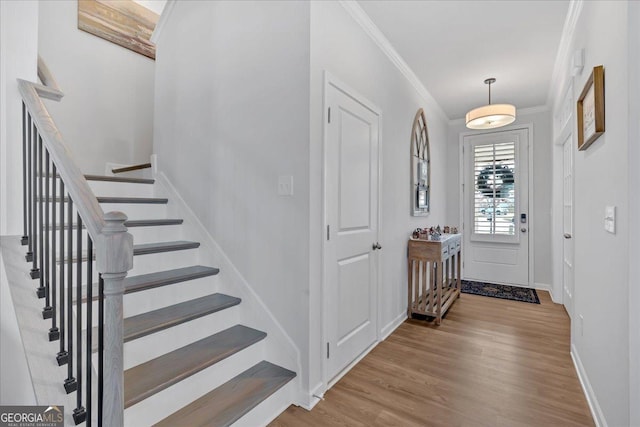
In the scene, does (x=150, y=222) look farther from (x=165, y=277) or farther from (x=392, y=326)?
(x=392, y=326)

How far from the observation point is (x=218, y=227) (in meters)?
2.48

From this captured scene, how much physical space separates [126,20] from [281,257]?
341 cm

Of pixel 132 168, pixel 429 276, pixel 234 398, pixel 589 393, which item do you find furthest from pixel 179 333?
pixel 429 276

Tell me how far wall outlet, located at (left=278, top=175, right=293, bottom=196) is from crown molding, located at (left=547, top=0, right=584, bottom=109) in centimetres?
240

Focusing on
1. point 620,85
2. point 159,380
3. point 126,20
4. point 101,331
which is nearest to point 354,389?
point 159,380

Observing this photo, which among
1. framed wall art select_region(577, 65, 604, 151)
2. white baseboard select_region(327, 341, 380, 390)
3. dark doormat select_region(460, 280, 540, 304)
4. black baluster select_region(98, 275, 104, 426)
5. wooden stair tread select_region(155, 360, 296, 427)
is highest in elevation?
framed wall art select_region(577, 65, 604, 151)

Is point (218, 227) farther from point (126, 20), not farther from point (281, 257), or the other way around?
point (126, 20)

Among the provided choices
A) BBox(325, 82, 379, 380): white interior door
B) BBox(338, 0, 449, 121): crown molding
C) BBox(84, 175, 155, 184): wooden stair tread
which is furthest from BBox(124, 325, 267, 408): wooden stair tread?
BBox(338, 0, 449, 121): crown molding

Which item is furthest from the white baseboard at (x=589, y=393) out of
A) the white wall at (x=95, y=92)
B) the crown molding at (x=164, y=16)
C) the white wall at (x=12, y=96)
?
the white wall at (x=95, y=92)

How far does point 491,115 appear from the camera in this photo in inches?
135

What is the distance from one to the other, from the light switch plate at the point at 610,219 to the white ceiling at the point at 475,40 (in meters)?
1.83

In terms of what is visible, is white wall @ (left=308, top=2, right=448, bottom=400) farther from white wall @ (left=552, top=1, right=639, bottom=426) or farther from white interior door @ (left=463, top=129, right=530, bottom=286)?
white wall @ (left=552, top=1, right=639, bottom=426)

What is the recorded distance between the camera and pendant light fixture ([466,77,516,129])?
3381mm

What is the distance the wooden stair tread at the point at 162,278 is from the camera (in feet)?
6.24
